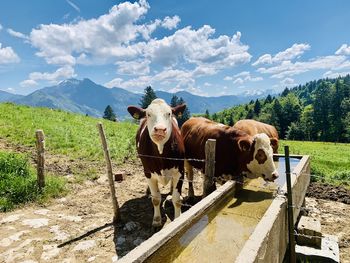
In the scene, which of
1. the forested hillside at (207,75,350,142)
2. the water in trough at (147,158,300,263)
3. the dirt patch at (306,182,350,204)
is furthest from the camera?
the forested hillside at (207,75,350,142)

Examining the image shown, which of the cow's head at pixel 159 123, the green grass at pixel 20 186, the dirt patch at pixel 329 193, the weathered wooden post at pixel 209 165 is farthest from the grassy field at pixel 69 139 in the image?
the cow's head at pixel 159 123

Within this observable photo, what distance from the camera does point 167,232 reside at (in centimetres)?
438

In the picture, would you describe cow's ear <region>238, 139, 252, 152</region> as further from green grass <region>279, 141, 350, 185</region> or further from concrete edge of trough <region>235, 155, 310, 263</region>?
green grass <region>279, 141, 350, 185</region>

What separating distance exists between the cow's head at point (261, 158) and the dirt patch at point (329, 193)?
475cm

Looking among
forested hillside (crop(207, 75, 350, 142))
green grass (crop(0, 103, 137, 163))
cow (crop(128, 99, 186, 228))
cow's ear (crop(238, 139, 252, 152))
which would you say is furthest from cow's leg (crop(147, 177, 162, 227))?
forested hillside (crop(207, 75, 350, 142))

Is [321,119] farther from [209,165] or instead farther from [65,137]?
[209,165]

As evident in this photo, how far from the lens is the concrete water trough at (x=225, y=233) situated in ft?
13.4

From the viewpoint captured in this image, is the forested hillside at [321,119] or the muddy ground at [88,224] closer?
the muddy ground at [88,224]

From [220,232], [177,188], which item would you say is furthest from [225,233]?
[177,188]

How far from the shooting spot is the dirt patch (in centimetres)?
1073

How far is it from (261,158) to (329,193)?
18.0ft

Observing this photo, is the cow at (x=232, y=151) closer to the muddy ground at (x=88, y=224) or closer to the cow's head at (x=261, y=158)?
the cow's head at (x=261, y=158)

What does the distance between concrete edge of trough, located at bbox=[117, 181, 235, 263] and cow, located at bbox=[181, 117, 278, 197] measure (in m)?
1.23

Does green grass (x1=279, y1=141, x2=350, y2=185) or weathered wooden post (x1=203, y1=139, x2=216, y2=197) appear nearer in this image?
weathered wooden post (x1=203, y1=139, x2=216, y2=197)
